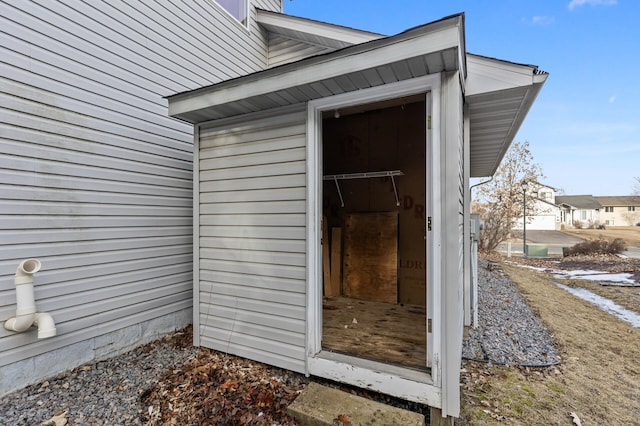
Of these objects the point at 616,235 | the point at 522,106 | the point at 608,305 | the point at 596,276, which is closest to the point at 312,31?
the point at 522,106

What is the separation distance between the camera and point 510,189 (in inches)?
587

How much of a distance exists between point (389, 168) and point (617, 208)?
59.4 m

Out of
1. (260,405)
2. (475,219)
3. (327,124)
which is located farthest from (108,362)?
(475,219)

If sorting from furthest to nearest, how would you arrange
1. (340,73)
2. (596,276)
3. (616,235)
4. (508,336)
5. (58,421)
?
(616,235)
(596,276)
(508,336)
(340,73)
(58,421)

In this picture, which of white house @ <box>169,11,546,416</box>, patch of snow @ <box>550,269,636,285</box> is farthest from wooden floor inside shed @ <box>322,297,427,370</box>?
patch of snow @ <box>550,269,636,285</box>

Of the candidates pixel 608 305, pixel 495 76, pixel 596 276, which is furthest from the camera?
pixel 596 276

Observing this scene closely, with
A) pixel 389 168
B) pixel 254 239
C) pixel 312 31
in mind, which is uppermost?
pixel 312 31

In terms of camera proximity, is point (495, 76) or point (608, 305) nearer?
point (495, 76)

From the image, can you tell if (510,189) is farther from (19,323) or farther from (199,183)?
(19,323)

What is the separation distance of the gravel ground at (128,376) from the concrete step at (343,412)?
1152 millimetres

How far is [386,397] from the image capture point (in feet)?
8.09

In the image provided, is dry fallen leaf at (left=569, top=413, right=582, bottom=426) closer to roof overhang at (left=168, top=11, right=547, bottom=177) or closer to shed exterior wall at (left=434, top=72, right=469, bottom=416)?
shed exterior wall at (left=434, top=72, right=469, bottom=416)

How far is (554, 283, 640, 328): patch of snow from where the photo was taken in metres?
4.83

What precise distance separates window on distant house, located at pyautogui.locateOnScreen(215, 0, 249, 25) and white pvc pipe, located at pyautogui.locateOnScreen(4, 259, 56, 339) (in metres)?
4.42
